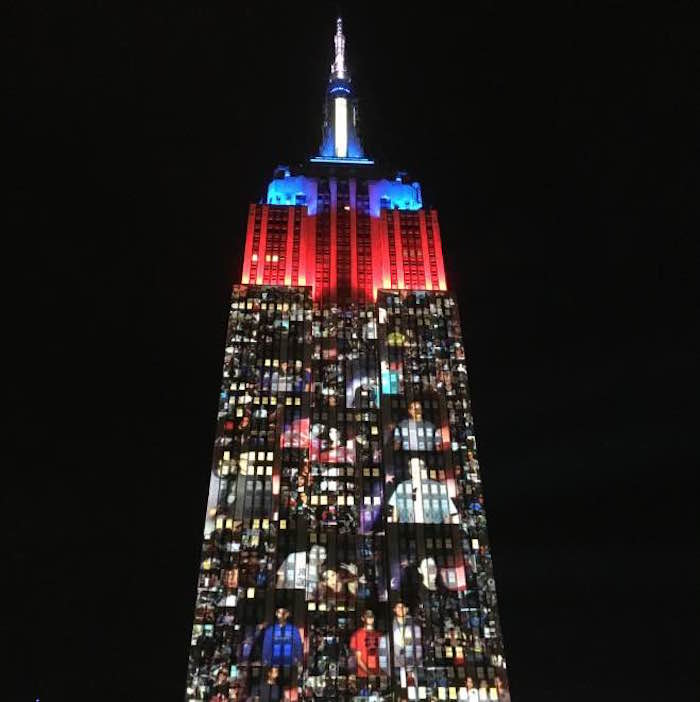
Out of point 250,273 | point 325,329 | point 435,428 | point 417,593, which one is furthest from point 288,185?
point 417,593

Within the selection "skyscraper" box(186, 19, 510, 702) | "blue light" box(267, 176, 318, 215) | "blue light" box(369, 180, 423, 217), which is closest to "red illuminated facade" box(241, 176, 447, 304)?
"skyscraper" box(186, 19, 510, 702)

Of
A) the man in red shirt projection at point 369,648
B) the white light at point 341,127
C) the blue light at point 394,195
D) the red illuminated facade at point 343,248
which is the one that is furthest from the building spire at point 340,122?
the man in red shirt projection at point 369,648

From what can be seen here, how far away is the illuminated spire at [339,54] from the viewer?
14825 centimetres

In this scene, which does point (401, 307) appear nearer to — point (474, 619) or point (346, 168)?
point (346, 168)

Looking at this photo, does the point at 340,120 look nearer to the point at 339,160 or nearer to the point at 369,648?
the point at 339,160

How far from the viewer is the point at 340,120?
142625 mm

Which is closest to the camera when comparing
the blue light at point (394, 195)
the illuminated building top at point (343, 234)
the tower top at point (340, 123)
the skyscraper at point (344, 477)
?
the skyscraper at point (344, 477)

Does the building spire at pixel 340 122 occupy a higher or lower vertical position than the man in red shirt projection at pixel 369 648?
higher

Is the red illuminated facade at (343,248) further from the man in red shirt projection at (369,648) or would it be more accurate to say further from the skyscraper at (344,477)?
the man in red shirt projection at (369,648)

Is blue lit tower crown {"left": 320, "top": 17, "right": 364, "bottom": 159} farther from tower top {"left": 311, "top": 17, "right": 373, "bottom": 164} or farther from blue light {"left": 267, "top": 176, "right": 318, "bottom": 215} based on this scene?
blue light {"left": 267, "top": 176, "right": 318, "bottom": 215}

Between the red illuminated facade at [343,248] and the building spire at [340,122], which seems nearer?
the red illuminated facade at [343,248]

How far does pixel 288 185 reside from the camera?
130750 millimetres

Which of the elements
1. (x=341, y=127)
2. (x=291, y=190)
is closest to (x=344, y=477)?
(x=291, y=190)

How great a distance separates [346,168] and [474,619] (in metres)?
79.1
